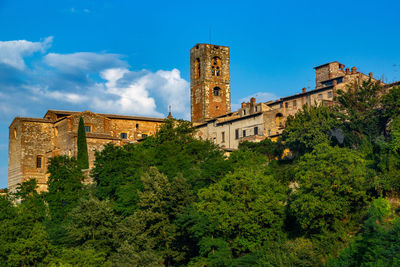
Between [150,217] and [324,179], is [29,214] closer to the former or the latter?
[150,217]

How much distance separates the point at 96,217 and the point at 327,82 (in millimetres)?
37725

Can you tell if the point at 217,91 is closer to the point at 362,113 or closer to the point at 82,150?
the point at 82,150

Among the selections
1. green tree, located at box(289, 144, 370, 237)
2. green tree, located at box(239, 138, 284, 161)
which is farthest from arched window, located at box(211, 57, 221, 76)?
green tree, located at box(289, 144, 370, 237)

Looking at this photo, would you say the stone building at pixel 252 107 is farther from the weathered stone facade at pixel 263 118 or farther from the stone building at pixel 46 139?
the stone building at pixel 46 139

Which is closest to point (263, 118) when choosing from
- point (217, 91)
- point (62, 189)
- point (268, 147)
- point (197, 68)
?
point (268, 147)

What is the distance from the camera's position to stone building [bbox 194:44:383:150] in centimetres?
Result: 5534

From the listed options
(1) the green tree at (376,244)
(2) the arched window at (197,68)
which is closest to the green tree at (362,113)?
(1) the green tree at (376,244)

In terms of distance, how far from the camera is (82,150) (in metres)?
52.6

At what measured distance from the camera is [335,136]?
4209cm

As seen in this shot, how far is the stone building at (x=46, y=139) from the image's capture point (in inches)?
2148

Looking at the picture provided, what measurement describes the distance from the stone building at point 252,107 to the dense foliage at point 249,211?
36.2 ft

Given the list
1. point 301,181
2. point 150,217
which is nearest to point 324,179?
point 301,181

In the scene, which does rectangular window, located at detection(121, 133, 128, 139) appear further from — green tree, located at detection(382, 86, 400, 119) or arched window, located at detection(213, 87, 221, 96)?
green tree, located at detection(382, 86, 400, 119)

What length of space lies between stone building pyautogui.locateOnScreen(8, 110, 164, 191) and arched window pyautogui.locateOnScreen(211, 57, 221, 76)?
18.8 metres
